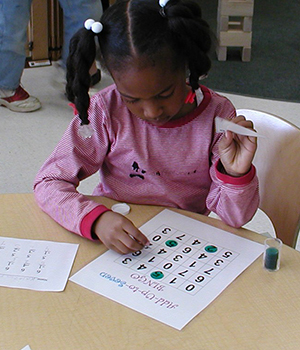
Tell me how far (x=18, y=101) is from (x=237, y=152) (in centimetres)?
205

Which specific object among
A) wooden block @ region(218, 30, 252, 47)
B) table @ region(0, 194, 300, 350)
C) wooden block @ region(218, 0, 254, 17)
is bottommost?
wooden block @ region(218, 30, 252, 47)

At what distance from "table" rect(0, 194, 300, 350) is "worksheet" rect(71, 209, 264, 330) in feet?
0.06

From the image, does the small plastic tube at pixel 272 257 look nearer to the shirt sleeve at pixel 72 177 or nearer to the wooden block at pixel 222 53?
the shirt sleeve at pixel 72 177

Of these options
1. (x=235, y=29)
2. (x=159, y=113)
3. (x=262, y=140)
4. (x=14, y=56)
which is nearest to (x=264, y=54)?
(x=235, y=29)

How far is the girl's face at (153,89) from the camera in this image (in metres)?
0.99

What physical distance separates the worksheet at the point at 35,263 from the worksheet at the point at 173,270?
3 centimetres

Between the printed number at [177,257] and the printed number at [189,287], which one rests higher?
the printed number at [177,257]

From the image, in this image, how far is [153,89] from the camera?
39.3 inches

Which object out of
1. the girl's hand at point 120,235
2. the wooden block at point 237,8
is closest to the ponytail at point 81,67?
the girl's hand at point 120,235

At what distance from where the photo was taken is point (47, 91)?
10.4 ft

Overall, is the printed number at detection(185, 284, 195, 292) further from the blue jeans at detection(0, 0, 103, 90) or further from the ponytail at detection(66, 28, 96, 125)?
the blue jeans at detection(0, 0, 103, 90)

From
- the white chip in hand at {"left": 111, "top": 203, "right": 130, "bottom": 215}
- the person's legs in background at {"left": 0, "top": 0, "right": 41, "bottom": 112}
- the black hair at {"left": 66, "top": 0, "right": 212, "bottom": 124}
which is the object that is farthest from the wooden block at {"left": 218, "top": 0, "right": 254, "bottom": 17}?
the white chip in hand at {"left": 111, "top": 203, "right": 130, "bottom": 215}

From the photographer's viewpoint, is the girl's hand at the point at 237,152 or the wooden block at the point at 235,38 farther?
the wooden block at the point at 235,38

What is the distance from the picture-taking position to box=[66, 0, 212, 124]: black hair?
0.99 metres
